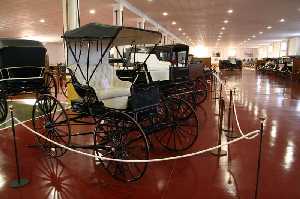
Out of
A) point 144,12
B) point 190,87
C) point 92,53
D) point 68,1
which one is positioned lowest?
point 190,87

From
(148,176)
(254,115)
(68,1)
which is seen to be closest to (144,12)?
(68,1)

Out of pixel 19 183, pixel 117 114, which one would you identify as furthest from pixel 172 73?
pixel 19 183

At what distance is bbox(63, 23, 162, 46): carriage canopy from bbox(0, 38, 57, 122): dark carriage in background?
7.59ft

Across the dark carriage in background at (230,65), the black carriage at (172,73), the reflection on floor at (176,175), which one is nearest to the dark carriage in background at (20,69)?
the reflection on floor at (176,175)

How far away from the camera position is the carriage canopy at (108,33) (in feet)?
12.3

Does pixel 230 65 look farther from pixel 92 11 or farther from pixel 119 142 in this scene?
pixel 119 142

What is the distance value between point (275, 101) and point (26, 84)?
7719mm

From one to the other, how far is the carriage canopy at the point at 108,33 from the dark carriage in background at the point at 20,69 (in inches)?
91.0

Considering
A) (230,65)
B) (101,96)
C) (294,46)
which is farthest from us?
(294,46)

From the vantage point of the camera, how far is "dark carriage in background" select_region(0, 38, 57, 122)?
5867 millimetres

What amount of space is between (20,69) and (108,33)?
10.6ft

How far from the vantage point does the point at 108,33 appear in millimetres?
3777

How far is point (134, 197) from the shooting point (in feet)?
9.92

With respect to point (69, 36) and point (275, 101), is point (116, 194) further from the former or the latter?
point (275, 101)
